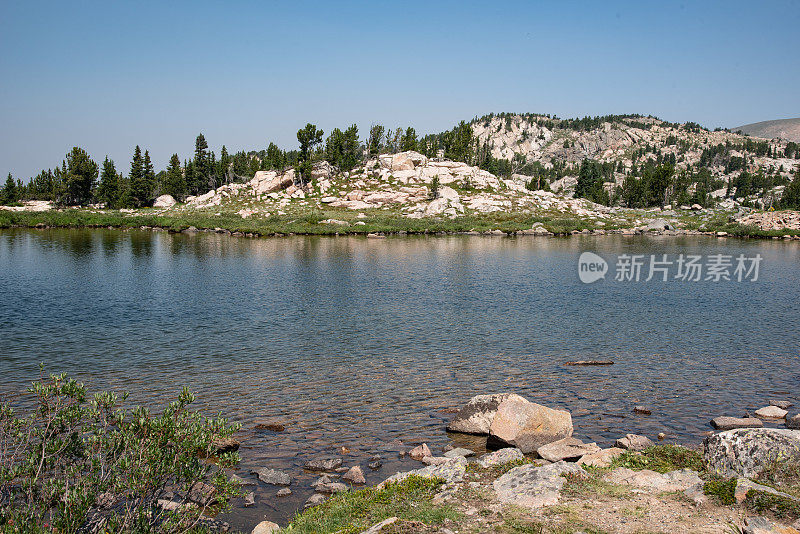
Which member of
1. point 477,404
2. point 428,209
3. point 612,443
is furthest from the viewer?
point 428,209

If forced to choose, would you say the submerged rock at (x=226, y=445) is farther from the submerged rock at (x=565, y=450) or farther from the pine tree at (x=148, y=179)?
the pine tree at (x=148, y=179)

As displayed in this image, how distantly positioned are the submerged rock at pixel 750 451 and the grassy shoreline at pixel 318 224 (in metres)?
99.8

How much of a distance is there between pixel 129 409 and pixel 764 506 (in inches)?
804

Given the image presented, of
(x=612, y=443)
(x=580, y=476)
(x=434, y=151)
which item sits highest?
(x=434, y=151)

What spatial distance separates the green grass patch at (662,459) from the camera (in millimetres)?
13922

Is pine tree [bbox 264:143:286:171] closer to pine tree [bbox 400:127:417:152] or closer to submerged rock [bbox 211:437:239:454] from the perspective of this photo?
pine tree [bbox 400:127:417:152]

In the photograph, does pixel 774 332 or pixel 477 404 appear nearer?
pixel 477 404

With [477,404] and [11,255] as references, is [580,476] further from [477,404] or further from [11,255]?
[11,255]

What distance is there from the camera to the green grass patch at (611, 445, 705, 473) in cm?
1392

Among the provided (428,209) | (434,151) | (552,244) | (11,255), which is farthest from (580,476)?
(434,151)

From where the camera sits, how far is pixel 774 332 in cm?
3472

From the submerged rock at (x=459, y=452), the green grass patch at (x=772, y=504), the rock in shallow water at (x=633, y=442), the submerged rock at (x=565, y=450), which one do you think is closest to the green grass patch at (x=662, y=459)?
the submerged rock at (x=565, y=450)

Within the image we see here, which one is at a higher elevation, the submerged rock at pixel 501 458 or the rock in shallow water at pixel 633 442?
the submerged rock at pixel 501 458

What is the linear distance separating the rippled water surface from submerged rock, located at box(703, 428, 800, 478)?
5936 mm
